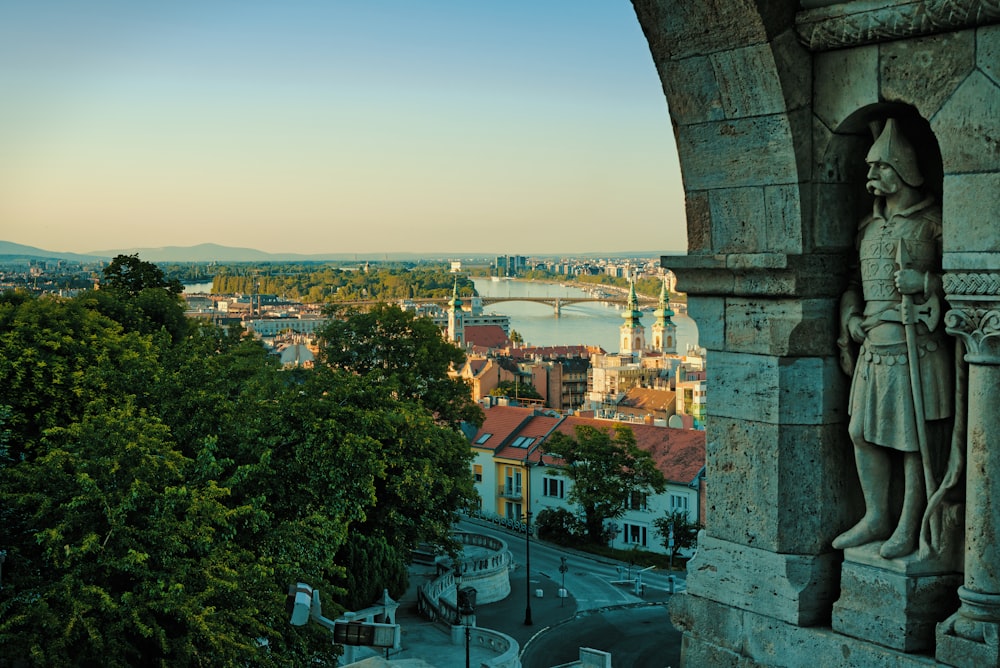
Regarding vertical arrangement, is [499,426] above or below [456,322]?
above

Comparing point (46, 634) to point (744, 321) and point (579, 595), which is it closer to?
point (744, 321)

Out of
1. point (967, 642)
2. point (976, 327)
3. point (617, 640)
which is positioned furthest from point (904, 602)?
point (617, 640)

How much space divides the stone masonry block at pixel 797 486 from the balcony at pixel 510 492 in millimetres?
40789

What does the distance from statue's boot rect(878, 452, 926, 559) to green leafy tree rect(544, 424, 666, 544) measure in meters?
34.6

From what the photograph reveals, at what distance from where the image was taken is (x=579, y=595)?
104 feet

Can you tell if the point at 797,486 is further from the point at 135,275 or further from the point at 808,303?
the point at 135,275

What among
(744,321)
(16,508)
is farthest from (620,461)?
(744,321)

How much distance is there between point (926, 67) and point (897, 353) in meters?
0.80

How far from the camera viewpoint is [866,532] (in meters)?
3.84

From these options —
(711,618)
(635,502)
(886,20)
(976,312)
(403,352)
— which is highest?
(886,20)

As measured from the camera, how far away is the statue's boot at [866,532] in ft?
12.5

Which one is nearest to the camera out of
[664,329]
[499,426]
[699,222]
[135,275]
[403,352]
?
[699,222]

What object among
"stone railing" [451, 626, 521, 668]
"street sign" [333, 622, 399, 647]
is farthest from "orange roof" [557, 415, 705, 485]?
"street sign" [333, 622, 399, 647]

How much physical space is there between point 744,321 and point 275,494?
37.9 feet
